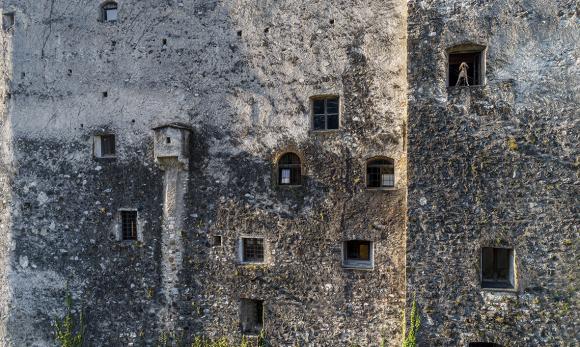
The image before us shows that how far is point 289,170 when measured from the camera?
13195mm

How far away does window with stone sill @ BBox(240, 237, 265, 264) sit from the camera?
13344 millimetres

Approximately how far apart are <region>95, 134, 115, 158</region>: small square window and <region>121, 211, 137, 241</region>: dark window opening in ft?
7.01

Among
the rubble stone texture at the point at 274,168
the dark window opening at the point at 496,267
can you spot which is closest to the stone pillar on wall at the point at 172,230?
the rubble stone texture at the point at 274,168

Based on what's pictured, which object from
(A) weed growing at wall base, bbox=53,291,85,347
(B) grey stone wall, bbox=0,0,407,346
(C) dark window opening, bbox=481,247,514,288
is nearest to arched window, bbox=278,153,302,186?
(B) grey stone wall, bbox=0,0,407,346

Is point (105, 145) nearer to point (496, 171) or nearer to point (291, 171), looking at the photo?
point (291, 171)

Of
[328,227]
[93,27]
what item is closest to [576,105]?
[328,227]

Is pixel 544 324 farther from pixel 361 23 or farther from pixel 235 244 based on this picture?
pixel 361 23

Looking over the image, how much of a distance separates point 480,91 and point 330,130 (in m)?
4.20

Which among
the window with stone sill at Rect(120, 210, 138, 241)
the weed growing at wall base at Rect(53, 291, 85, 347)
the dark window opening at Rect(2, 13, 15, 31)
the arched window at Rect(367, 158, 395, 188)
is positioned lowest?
the weed growing at wall base at Rect(53, 291, 85, 347)

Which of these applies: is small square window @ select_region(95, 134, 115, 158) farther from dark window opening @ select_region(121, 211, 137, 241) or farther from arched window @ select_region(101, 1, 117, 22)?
arched window @ select_region(101, 1, 117, 22)

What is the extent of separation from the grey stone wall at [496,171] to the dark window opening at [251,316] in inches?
200

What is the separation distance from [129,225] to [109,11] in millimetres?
7457

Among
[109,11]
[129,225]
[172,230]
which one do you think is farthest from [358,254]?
[109,11]

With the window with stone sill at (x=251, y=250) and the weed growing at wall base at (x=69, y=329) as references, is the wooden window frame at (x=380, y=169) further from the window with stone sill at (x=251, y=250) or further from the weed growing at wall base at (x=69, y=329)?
the weed growing at wall base at (x=69, y=329)
